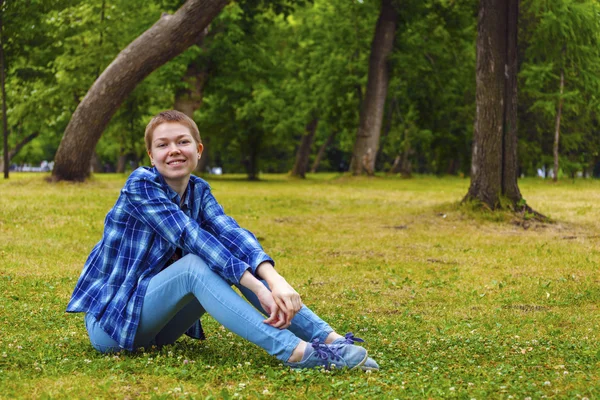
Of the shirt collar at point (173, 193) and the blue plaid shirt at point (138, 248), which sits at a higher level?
the shirt collar at point (173, 193)

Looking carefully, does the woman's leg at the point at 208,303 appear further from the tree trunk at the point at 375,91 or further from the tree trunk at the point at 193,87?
the tree trunk at the point at 375,91

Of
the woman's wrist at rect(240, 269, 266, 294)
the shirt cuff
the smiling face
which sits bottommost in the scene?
the woman's wrist at rect(240, 269, 266, 294)

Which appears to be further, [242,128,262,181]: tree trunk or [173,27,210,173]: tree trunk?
[242,128,262,181]: tree trunk

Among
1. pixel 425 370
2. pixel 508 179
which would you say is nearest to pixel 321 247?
pixel 508 179

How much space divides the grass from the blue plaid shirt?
0.34m

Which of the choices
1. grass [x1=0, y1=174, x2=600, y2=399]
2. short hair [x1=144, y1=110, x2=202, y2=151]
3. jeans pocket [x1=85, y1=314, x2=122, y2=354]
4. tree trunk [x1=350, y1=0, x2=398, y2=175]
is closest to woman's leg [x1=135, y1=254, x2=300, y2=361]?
grass [x1=0, y1=174, x2=600, y2=399]

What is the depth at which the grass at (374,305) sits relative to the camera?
4867mm

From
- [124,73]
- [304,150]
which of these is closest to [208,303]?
[124,73]

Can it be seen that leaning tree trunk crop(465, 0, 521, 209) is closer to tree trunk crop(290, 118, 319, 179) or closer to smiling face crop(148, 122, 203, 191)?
smiling face crop(148, 122, 203, 191)

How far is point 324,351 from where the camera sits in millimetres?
5051

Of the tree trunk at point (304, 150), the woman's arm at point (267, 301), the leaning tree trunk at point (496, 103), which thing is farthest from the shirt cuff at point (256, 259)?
the tree trunk at point (304, 150)

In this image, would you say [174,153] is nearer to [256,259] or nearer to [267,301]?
[256,259]

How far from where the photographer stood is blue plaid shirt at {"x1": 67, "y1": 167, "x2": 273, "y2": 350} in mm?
5156

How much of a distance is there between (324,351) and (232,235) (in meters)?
1.00
